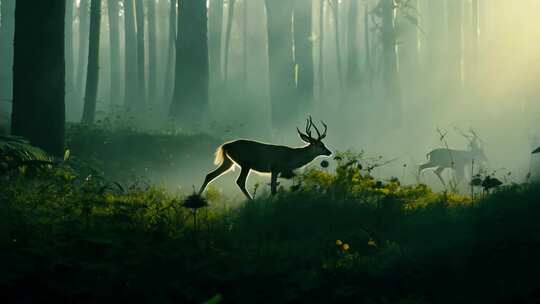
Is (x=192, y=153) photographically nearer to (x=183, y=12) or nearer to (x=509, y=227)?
(x=183, y=12)

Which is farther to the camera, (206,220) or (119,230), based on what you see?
(206,220)

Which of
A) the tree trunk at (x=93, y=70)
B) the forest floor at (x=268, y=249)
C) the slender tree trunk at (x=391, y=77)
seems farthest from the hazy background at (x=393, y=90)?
the forest floor at (x=268, y=249)

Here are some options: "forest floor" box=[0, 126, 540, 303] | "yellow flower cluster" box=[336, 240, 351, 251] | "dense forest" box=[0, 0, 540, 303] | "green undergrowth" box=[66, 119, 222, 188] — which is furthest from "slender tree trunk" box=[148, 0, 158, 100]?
"yellow flower cluster" box=[336, 240, 351, 251]

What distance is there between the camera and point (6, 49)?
45.1 m

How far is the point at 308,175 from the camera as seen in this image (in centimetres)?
1002

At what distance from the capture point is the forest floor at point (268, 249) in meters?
6.27

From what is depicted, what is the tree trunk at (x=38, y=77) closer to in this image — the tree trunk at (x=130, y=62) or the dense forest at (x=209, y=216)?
the dense forest at (x=209, y=216)

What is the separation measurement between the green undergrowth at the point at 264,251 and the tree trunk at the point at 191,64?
14.7m

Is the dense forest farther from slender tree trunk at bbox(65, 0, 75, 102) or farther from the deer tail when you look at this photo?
slender tree trunk at bbox(65, 0, 75, 102)

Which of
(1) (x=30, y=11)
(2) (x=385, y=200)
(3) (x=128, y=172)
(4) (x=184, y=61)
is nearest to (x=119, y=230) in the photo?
(2) (x=385, y=200)

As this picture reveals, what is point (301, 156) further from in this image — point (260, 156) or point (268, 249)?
point (268, 249)

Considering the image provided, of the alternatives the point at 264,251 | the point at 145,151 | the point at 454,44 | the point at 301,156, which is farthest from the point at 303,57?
the point at 264,251

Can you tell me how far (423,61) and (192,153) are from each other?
154ft

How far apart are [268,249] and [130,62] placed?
3514cm
